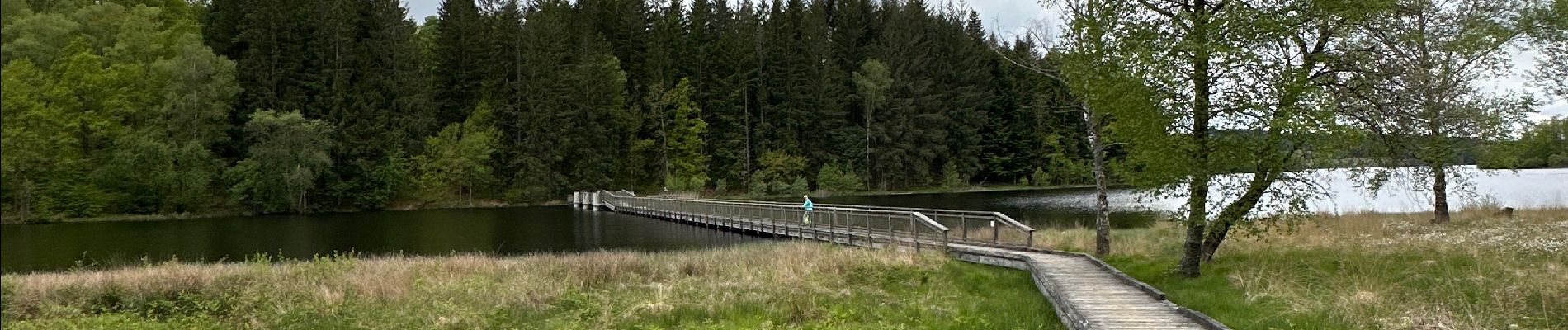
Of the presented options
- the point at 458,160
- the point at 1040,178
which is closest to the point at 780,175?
the point at 1040,178

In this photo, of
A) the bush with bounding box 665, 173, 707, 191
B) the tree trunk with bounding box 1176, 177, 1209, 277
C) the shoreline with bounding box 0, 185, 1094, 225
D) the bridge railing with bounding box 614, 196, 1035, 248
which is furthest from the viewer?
the bush with bounding box 665, 173, 707, 191

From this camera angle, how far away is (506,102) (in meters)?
58.8

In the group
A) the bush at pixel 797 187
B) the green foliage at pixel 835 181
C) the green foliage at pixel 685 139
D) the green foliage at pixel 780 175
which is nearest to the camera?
the bush at pixel 797 187

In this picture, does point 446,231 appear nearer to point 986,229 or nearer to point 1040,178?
point 986,229

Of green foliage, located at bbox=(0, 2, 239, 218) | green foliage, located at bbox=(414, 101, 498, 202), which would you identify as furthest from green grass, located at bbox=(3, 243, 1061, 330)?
green foliage, located at bbox=(414, 101, 498, 202)

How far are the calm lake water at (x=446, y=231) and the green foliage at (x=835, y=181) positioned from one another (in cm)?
1476

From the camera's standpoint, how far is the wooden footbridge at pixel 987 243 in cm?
949

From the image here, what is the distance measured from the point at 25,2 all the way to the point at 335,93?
50.0 feet

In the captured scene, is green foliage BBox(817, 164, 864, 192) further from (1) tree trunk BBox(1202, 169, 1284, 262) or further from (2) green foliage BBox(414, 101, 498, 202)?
(1) tree trunk BBox(1202, 169, 1284, 262)

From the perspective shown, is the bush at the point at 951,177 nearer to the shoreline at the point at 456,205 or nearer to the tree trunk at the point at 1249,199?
the shoreline at the point at 456,205

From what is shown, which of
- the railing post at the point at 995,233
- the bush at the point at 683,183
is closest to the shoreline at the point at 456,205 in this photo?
the bush at the point at 683,183

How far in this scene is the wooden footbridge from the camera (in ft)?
31.1

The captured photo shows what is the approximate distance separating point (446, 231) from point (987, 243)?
2401 centimetres

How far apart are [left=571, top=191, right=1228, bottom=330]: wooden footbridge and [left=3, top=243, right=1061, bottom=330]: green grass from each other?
0.50 meters
